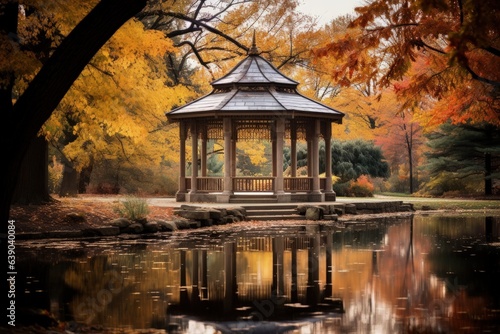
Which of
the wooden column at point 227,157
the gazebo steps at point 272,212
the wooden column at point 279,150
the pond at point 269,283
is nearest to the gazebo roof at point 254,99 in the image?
the wooden column at point 279,150

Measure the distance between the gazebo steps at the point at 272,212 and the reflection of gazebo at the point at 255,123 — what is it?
1.85 meters

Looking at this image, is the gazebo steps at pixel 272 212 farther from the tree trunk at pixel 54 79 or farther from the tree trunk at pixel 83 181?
the tree trunk at pixel 54 79

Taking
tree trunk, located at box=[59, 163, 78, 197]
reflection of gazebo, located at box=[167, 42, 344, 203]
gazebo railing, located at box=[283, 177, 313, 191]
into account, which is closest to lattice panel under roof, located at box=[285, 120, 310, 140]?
reflection of gazebo, located at box=[167, 42, 344, 203]

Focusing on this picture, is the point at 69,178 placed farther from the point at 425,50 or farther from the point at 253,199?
the point at 425,50

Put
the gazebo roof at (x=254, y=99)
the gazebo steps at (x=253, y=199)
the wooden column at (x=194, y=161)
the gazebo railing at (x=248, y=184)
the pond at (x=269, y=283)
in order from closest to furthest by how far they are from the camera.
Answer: the pond at (x=269, y=283) → the gazebo steps at (x=253, y=199) → the gazebo roof at (x=254, y=99) → the gazebo railing at (x=248, y=184) → the wooden column at (x=194, y=161)

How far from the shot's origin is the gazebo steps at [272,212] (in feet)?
81.1

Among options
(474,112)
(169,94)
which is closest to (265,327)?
(474,112)

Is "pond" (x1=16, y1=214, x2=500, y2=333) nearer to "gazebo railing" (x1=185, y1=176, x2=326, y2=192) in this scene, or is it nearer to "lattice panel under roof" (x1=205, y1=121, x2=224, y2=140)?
"gazebo railing" (x1=185, y1=176, x2=326, y2=192)

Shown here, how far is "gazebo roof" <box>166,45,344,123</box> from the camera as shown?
1083 inches

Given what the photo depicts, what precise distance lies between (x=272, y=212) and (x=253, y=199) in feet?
7.45

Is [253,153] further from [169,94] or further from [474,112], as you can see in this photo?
[474,112]

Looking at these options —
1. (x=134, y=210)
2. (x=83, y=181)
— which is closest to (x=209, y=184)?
(x=134, y=210)

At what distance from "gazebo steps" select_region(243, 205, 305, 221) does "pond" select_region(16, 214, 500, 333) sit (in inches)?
237

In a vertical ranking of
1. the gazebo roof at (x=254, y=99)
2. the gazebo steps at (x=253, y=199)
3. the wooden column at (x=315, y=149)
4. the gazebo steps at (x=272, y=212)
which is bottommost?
the gazebo steps at (x=272, y=212)
